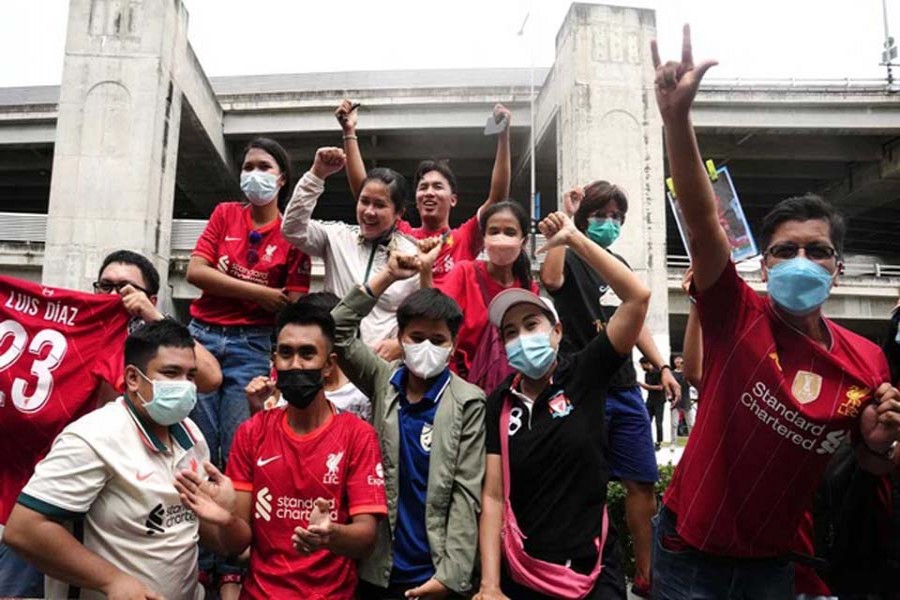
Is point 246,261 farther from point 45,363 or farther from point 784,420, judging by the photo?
point 784,420

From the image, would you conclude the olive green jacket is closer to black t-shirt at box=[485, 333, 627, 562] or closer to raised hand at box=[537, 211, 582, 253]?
black t-shirt at box=[485, 333, 627, 562]

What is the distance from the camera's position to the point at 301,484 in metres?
2.76

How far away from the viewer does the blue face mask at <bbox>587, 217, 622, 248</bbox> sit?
3.99 m

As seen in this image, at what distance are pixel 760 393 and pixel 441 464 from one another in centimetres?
134

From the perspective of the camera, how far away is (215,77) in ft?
79.6

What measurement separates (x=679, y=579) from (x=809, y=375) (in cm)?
85

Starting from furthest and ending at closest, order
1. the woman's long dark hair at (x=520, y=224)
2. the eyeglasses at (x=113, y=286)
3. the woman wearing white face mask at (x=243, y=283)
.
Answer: the woman wearing white face mask at (x=243, y=283) < the woman's long dark hair at (x=520, y=224) < the eyeglasses at (x=113, y=286)

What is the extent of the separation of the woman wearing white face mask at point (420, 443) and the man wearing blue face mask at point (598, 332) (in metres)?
0.89

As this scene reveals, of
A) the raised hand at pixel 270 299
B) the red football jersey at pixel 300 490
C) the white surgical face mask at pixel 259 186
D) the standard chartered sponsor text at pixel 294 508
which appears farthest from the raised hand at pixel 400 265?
the white surgical face mask at pixel 259 186

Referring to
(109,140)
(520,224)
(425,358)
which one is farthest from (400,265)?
(109,140)

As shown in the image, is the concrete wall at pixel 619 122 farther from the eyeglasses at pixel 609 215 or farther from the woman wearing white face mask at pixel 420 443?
the woman wearing white face mask at pixel 420 443

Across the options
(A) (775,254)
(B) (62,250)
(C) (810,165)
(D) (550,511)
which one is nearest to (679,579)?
(D) (550,511)

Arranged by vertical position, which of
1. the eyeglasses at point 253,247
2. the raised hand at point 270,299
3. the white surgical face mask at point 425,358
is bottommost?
the white surgical face mask at point 425,358

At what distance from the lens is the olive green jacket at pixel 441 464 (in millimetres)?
2742
